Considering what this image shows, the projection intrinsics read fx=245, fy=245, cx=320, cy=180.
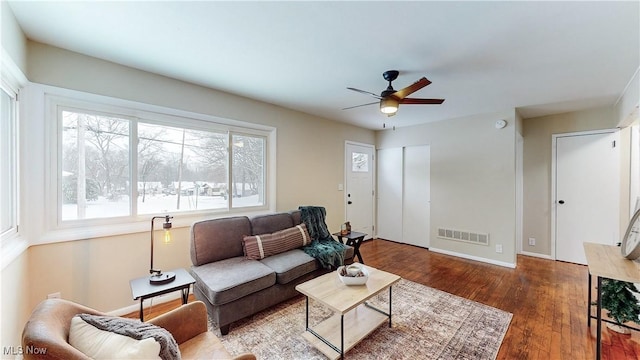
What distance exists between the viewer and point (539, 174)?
425cm

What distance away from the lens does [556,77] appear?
260 cm

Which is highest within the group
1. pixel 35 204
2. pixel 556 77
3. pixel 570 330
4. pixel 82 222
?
pixel 556 77

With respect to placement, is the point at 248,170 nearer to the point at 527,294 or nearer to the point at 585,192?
the point at 527,294

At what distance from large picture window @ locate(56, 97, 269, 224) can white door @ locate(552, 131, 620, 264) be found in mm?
4888

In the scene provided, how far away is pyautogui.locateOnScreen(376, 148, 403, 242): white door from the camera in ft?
17.1

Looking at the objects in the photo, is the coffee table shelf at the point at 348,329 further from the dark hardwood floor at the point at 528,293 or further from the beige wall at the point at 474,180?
the beige wall at the point at 474,180

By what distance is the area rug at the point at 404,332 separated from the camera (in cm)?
190

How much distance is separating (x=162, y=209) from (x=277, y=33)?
7.49 ft

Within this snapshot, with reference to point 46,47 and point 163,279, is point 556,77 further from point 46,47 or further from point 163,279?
point 46,47

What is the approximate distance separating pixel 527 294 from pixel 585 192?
7.42 feet

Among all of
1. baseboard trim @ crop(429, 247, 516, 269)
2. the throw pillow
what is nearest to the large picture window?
the throw pillow

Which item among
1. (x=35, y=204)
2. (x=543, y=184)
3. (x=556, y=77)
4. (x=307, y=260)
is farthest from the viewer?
(x=543, y=184)

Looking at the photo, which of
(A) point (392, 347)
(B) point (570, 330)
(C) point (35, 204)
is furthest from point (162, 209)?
(B) point (570, 330)

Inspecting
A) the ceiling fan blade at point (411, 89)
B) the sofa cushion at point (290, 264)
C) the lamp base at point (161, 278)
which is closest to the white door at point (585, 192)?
the ceiling fan blade at point (411, 89)
